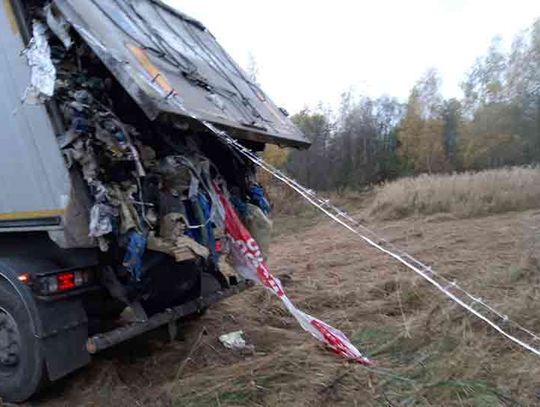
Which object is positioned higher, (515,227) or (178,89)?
(178,89)

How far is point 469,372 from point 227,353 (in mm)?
1874

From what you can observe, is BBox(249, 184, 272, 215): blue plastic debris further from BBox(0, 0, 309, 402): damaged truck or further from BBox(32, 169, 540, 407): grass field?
BBox(32, 169, 540, 407): grass field

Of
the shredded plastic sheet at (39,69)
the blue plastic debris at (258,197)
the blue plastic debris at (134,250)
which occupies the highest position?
the shredded plastic sheet at (39,69)

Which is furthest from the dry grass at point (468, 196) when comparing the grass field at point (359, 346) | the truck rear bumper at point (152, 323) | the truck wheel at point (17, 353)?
the truck wheel at point (17, 353)

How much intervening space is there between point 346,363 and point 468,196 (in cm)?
1102

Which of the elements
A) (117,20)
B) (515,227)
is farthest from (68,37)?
(515,227)

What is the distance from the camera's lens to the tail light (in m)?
3.32

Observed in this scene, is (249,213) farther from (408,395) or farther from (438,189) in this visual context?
(438,189)

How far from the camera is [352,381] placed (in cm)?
328

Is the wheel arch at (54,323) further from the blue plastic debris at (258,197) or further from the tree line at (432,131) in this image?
the tree line at (432,131)

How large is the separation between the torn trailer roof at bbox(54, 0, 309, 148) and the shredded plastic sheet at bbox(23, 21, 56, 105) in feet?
0.77

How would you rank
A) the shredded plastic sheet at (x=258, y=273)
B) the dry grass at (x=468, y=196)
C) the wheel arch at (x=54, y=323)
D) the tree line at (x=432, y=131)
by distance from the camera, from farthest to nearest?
the tree line at (x=432, y=131) → the dry grass at (x=468, y=196) → the shredded plastic sheet at (x=258, y=273) → the wheel arch at (x=54, y=323)

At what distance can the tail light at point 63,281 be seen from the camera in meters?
3.32

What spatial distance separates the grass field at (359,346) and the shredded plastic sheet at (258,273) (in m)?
0.11
